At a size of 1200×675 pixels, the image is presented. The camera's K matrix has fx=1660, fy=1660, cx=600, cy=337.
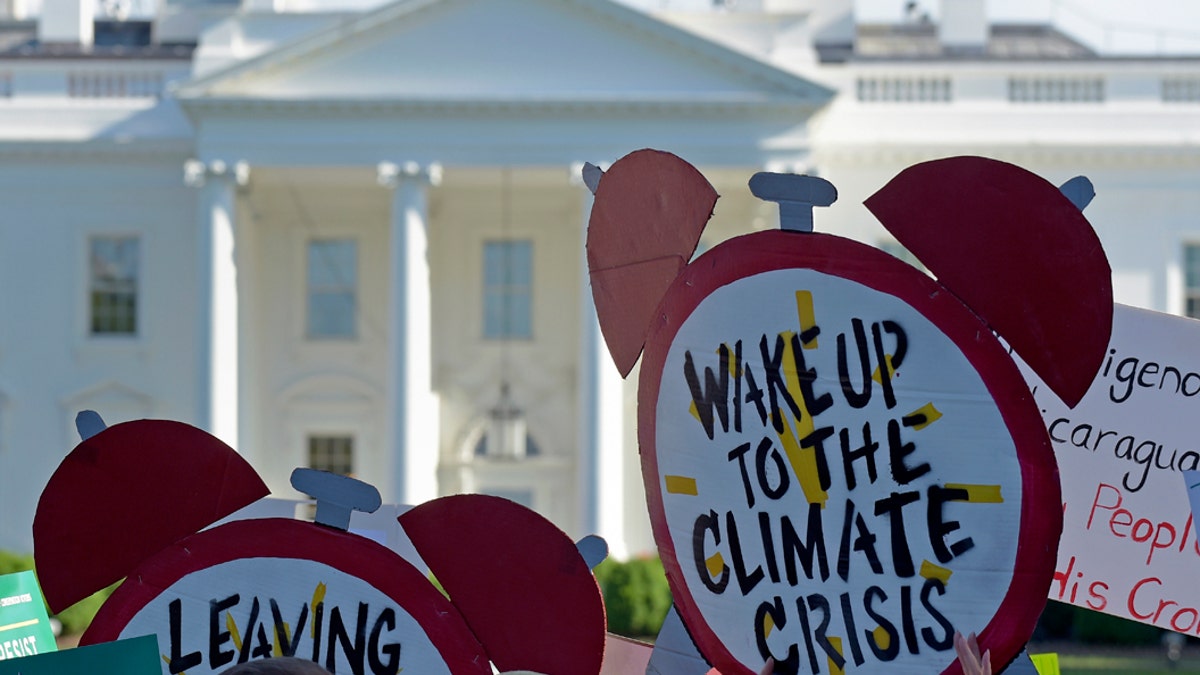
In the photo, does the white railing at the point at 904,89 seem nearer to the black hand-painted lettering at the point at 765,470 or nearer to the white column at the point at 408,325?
the white column at the point at 408,325

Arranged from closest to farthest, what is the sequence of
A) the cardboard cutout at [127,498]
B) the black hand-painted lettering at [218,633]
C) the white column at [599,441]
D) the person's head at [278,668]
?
the person's head at [278,668] < the black hand-painted lettering at [218,633] < the cardboard cutout at [127,498] < the white column at [599,441]

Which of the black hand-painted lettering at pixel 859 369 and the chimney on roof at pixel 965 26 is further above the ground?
the chimney on roof at pixel 965 26

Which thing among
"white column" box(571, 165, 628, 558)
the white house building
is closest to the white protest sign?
"white column" box(571, 165, 628, 558)

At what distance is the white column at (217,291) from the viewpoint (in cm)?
2609

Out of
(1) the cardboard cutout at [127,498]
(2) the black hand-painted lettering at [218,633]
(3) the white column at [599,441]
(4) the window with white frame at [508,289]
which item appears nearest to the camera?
(2) the black hand-painted lettering at [218,633]

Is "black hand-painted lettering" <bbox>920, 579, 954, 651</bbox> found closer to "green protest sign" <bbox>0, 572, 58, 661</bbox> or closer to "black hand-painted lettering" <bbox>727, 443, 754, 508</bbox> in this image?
"black hand-painted lettering" <bbox>727, 443, 754, 508</bbox>

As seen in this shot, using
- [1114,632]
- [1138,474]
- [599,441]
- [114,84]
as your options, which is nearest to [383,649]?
[1138,474]

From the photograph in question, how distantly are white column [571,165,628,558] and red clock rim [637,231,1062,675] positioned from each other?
73.1 ft

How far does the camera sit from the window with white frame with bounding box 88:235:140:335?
28578mm

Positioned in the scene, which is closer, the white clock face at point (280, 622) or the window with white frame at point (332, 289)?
the white clock face at point (280, 622)

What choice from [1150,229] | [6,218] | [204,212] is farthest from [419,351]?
[1150,229]

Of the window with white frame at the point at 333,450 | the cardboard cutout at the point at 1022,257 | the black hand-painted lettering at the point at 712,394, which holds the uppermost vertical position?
the cardboard cutout at the point at 1022,257

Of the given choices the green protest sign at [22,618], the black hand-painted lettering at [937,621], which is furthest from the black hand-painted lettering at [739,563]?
the green protest sign at [22,618]

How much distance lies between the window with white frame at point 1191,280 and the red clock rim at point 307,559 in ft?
87.7
